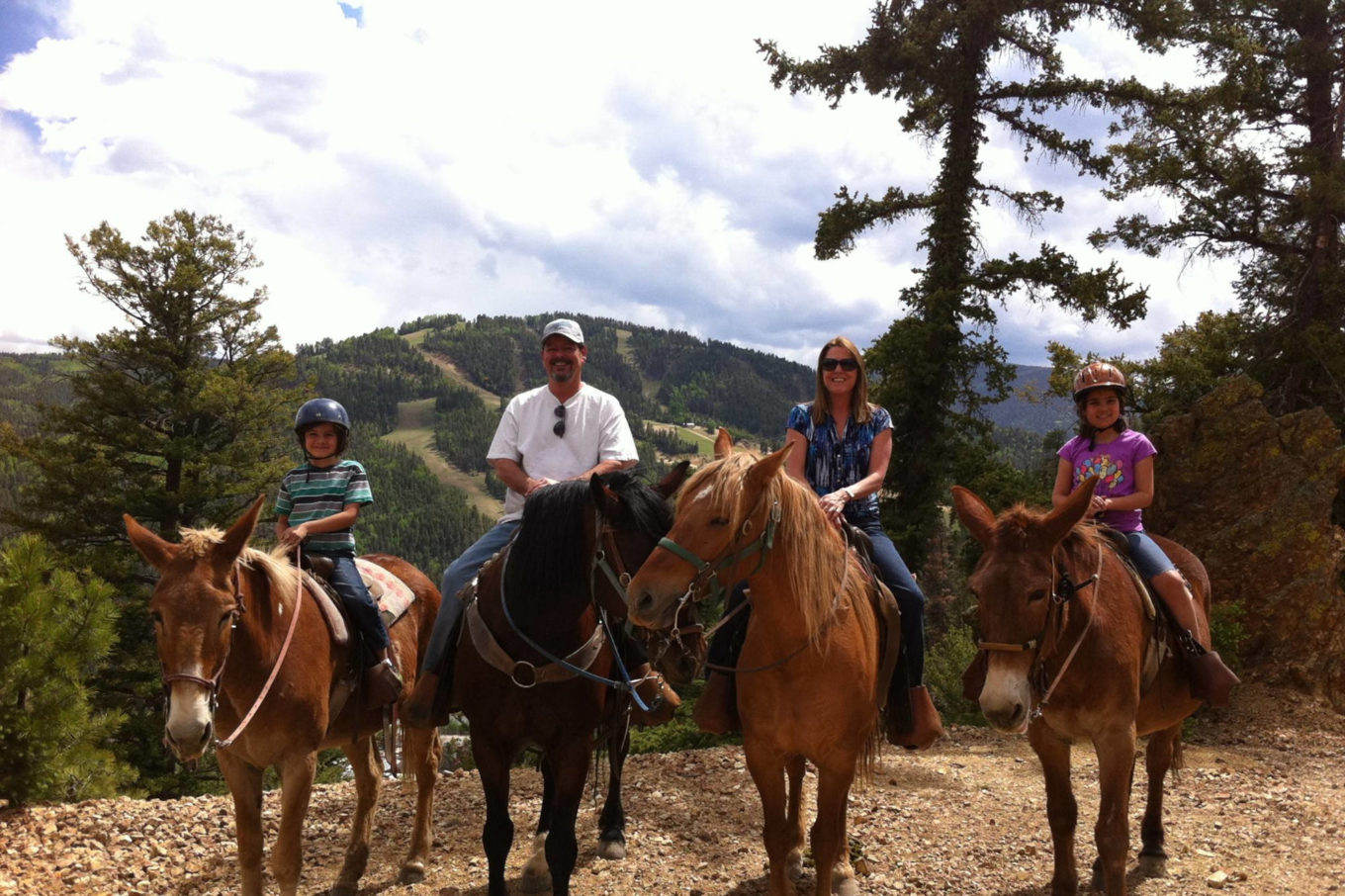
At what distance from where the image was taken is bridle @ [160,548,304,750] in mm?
3447

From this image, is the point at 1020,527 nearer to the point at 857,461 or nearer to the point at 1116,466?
the point at 857,461

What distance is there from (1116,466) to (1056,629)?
1564 millimetres

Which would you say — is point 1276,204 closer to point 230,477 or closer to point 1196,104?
point 1196,104

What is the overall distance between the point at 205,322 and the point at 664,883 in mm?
24344

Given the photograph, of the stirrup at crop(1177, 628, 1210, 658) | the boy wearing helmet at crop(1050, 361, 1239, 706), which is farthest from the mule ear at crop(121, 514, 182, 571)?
the stirrup at crop(1177, 628, 1210, 658)

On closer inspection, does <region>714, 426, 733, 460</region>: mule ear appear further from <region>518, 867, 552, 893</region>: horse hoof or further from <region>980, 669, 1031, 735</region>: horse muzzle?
<region>518, 867, 552, 893</region>: horse hoof

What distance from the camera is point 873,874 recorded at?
5297 mm

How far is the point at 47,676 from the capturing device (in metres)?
6.49

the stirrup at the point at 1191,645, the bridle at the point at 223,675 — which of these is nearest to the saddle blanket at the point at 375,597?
the bridle at the point at 223,675

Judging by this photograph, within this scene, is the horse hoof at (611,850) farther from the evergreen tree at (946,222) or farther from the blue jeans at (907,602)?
the evergreen tree at (946,222)

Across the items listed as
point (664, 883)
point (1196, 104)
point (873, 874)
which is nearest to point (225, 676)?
point (664, 883)

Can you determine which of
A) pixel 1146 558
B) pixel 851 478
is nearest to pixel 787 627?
pixel 851 478

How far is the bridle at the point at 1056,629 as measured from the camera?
12.1 feet

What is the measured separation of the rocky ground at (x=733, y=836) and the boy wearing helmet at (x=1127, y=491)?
1644 mm
